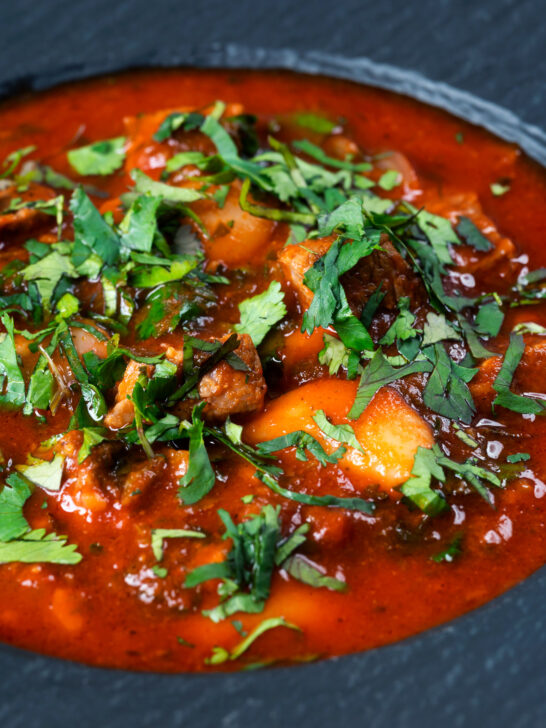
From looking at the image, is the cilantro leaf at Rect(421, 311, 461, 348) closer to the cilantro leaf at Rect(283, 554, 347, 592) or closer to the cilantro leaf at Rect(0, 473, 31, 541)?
the cilantro leaf at Rect(283, 554, 347, 592)

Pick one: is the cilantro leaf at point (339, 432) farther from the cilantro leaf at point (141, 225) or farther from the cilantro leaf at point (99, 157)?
the cilantro leaf at point (99, 157)

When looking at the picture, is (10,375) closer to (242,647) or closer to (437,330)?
(242,647)

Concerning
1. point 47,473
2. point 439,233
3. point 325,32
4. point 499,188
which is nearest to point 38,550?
point 47,473

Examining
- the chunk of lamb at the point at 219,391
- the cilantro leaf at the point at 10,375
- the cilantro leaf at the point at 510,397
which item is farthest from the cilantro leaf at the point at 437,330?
the cilantro leaf at the point at 10,375

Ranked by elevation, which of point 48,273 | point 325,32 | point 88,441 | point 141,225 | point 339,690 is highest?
point 325,32

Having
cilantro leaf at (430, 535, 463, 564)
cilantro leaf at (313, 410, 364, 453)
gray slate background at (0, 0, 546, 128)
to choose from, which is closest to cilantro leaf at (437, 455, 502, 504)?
cilantro leaf at (430, 535, 463, 564)
